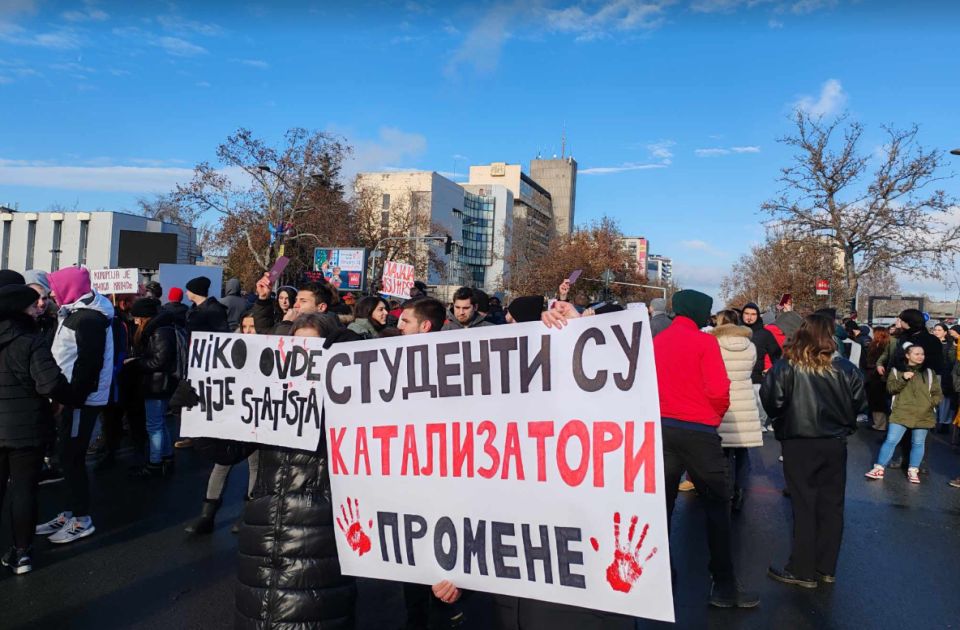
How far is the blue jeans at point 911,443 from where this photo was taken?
870 centimetres

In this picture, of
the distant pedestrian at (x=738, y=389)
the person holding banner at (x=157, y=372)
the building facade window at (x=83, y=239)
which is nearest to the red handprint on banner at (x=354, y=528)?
the distant pedestrian at (x=738, y=389)

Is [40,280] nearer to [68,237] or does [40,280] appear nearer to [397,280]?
[397,280]

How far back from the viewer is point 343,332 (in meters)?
3.31

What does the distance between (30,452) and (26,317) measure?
34.7 inches

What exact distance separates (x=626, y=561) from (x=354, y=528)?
1097 mm

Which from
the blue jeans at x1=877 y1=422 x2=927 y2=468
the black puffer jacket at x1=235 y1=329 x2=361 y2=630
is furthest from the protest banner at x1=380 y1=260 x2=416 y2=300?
the black puffer jacket at x1=235 y1=329 x2=361 y2=630

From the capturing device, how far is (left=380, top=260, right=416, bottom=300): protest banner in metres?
19.1

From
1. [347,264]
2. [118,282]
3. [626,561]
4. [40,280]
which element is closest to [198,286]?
[40,280]

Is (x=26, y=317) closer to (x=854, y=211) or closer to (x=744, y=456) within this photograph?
(x=744, y=456)

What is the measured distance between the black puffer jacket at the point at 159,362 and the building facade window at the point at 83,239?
74281mm

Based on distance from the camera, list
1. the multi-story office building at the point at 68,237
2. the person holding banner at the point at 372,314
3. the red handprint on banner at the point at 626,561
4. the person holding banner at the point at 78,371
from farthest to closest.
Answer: the multi-story office building at the point at 68,237 → the person holding banner at the point at 372,314 → the person holding banner at the point at 78,371 → the red handprint on banner at the point at 626,561

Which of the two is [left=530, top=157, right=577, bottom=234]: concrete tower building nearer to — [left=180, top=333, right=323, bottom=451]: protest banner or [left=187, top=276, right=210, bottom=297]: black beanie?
[left=187, top=276, right=210, bottom=297]: black beanie

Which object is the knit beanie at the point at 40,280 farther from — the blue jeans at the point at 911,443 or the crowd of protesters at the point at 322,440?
the blue jeans at the point at 911,443

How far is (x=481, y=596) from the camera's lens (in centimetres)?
486
